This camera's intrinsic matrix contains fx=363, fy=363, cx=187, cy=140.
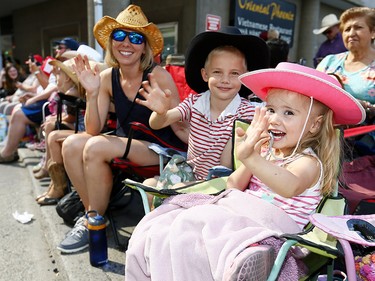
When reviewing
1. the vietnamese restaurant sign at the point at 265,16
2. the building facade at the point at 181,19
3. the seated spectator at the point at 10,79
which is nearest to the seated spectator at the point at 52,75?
the building facade at the point at 181,19

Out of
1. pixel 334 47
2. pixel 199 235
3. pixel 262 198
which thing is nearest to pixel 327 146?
pixel 262 198

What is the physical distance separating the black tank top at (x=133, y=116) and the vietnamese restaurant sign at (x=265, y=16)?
20.3ft

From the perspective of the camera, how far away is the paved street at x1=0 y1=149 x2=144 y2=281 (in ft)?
7.93

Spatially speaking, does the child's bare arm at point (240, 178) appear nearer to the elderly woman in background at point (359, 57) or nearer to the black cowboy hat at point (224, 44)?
the black cowboy hat at point (224, 44)

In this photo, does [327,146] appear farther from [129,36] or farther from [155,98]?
[129,36]

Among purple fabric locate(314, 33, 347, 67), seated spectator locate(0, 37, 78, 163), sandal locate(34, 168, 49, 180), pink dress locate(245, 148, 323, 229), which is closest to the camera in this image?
pink dress locate(245, 148, 323, 229)

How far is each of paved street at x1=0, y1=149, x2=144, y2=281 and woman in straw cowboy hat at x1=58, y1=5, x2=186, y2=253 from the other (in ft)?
0.57

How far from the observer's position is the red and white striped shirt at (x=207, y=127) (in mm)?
2299

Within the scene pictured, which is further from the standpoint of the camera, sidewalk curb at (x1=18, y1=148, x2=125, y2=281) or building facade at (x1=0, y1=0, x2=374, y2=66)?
building facade at (x1=0, y1=0, x2=374, y2=66)

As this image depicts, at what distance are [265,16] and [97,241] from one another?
833 centimetres

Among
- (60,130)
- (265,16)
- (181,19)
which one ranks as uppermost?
(265,16)

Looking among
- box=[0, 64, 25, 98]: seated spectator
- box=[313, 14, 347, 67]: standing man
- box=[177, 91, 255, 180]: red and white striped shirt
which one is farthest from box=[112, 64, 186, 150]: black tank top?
box=[0, 64, 25, 98]: seated spectator

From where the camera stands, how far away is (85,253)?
2.59 m

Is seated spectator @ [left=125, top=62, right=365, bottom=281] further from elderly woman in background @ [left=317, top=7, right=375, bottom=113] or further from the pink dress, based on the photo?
elderly woman in background @ [left=317, top=7, right=375, bottom=113]
